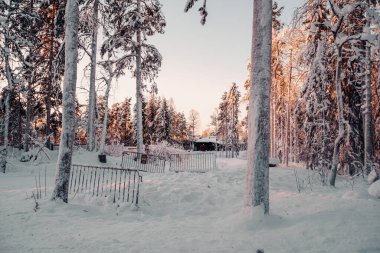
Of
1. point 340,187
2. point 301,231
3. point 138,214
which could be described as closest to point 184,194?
point 138,214

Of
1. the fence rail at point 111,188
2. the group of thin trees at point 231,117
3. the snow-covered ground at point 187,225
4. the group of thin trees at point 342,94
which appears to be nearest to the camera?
the snow-covered ground at point 187,225

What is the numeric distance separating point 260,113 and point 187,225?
10.2 feet

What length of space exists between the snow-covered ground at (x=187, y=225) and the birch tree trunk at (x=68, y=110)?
629mm

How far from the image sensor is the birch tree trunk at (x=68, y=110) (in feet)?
27.6

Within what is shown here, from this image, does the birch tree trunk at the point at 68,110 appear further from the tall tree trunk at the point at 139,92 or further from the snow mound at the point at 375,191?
the tall tree trunk at the point at 139,92

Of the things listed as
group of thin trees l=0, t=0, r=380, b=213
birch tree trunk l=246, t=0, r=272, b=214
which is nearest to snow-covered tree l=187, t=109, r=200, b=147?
group of thin trees l=0, t=0, r=380, b=213

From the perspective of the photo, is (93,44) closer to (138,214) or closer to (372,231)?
(138,214)

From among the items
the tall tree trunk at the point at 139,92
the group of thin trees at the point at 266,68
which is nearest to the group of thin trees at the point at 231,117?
the group of thin trees at the point at 266,68

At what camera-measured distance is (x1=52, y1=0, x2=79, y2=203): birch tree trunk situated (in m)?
8.42

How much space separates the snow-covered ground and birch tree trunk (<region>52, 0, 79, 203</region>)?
0.63m

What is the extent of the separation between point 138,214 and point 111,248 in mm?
3179

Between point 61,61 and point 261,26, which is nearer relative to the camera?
point 261,26

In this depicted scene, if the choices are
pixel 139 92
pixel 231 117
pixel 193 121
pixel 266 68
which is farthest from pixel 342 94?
pixel 193 121

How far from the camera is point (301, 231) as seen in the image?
5512 mm
